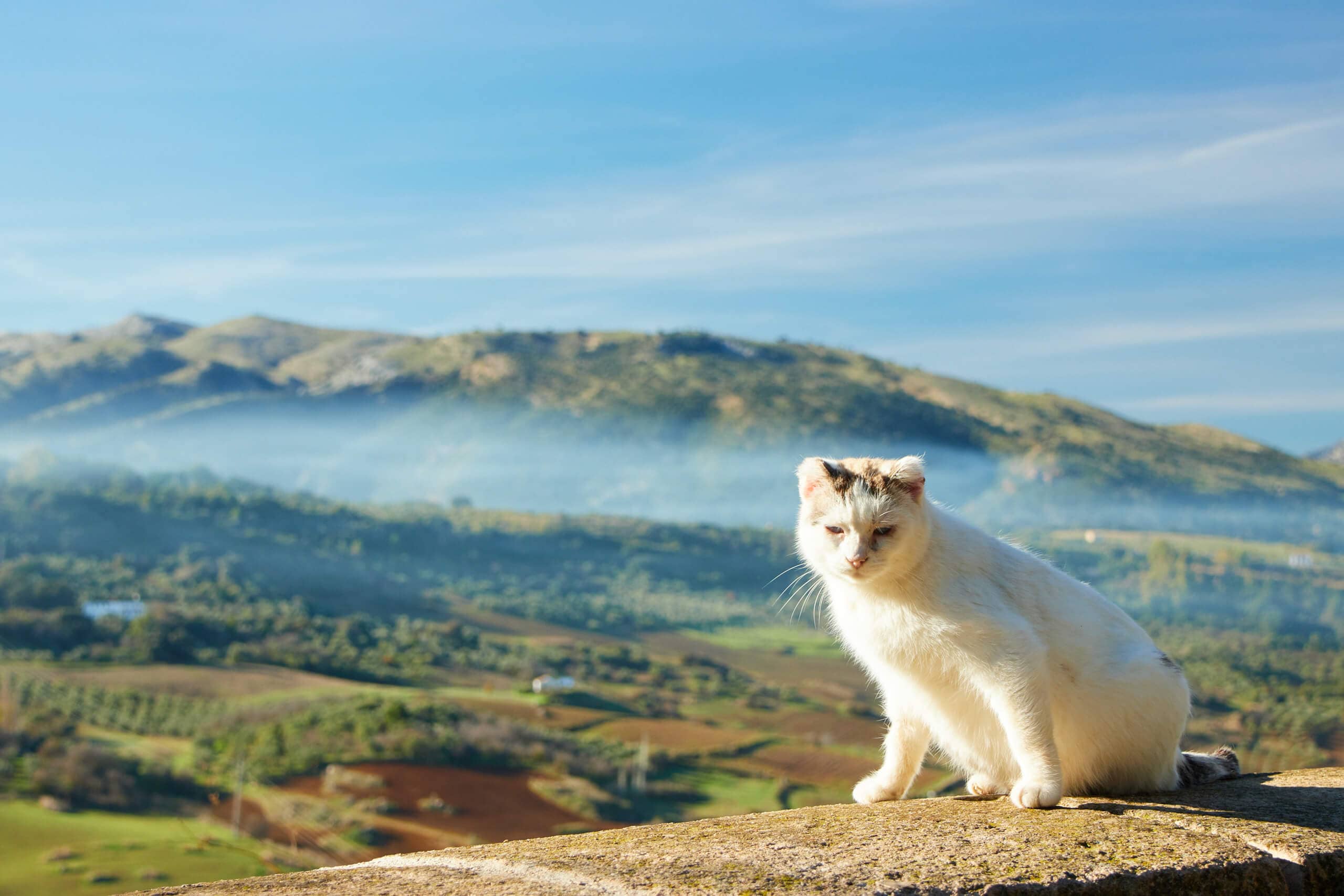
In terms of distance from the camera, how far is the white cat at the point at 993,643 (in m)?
4.06

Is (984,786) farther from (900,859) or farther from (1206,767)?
(900,859)

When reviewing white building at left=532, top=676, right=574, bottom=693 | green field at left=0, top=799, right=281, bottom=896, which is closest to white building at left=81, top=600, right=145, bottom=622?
white building at left=532, top=676, right=574, bottom=693

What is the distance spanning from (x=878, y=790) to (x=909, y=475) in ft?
5.01

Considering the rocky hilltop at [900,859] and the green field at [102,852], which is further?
the green field at [102,852]

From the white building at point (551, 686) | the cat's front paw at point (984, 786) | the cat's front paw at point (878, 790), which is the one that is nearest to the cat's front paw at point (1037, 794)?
the cat's front paw at point (984, 786)

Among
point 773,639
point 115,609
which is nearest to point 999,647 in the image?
point 115,609

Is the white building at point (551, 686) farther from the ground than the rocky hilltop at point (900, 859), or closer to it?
closer to it

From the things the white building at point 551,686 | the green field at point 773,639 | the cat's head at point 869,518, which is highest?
the cat's head at point 869,518

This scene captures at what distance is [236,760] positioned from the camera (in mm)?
59906

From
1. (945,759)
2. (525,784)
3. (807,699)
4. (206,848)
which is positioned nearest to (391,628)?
(807,699)

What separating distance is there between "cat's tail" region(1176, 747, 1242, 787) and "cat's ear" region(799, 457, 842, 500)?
1955mm

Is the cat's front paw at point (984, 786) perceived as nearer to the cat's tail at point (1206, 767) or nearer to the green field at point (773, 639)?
the cat's tail at point (1206, 767)

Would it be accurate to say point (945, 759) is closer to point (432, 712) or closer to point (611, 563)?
point (432, 712)

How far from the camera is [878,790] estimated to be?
474 cm
